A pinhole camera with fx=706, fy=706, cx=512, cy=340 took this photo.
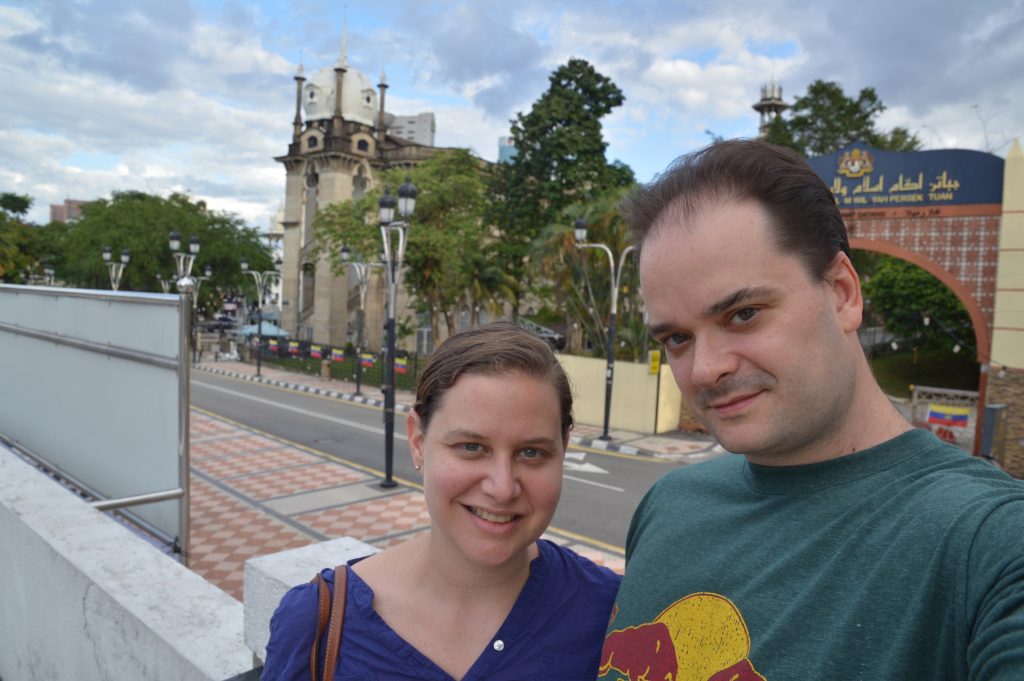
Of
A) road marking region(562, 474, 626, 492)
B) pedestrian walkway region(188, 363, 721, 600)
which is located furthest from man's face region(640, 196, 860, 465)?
road marking region(562, 474, 626, 492)

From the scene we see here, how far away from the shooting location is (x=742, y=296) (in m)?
1.20

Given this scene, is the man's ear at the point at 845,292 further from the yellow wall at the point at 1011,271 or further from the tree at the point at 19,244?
the tree at the point at 19,244

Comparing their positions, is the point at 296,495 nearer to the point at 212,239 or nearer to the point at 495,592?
the point at 495,592

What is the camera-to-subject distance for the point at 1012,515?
94 cm

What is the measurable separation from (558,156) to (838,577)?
→ 81.7ft

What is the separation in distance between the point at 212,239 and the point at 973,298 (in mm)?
37164

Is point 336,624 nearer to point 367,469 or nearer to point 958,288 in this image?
point 367,469

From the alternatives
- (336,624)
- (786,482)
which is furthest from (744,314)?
(336,624)

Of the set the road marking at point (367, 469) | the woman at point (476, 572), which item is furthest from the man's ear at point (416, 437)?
the road marking at point (367, 469)

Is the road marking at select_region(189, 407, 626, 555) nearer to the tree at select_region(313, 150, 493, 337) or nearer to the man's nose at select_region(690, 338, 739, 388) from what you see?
the man's nose at select_region(690, 338, 739, 388)

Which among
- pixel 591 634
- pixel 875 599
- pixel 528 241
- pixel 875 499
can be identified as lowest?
pixel 591 634

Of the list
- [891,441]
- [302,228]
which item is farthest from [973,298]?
[302,228]

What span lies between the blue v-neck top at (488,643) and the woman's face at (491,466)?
0.15 m

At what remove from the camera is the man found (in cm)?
99
